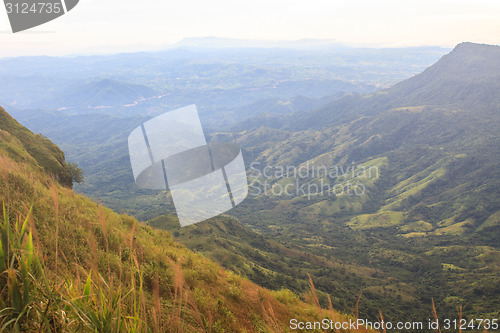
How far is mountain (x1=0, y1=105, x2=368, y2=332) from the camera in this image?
2.88m

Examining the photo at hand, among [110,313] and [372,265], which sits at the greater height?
[110,313]

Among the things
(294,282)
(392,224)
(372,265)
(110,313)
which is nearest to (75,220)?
(110,313)

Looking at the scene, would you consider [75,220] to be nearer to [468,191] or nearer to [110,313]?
[110,313]

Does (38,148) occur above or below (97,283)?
above

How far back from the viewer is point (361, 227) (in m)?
190

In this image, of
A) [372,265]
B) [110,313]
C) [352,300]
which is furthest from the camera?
[372,265]

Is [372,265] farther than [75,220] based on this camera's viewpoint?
Yes

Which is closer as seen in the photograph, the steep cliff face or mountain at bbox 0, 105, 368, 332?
mountain at bbox 0, 105, 368, 332

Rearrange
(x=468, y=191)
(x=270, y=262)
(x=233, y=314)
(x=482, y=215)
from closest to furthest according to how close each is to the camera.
Answer: (x=233, y=314), (x=270, y=262), (x=482, y=215), (x=468, y=191)

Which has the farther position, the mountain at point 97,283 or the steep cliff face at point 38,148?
the steep cliff face at point 38,148

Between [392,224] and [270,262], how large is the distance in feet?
469

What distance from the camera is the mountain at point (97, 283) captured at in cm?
288

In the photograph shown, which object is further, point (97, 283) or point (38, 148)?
point (38, 148)

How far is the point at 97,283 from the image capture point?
11.7ft
